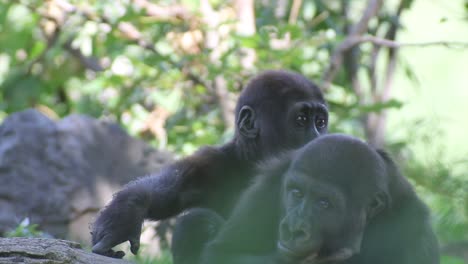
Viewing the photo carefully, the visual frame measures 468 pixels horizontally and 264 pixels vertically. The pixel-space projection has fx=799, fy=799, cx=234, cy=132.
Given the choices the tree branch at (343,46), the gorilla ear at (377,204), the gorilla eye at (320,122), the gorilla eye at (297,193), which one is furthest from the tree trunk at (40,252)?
the tree branch at (343,46)

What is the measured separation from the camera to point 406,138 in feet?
27.6

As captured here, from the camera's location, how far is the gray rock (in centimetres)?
693

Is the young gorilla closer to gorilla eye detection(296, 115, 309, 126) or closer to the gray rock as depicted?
gorilla eye detection(296, 115, 309, 126)

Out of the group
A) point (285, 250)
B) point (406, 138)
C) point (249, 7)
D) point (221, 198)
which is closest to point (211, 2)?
point (249, 7)

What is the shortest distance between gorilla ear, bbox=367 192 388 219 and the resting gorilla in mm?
1371

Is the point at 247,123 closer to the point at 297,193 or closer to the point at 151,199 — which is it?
the point at 151,199

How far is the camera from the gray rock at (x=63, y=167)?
6934mm

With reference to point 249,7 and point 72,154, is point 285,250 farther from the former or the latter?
point 249,7

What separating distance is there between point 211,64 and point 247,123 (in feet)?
6.02

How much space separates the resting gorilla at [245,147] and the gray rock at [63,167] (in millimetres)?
2173

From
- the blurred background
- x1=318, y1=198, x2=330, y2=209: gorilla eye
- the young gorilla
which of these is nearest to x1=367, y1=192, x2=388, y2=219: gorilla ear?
the young gorilla

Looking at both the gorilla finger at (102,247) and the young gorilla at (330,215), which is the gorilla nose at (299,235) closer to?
the young gorilla at (330,215)

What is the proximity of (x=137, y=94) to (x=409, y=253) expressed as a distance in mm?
4687

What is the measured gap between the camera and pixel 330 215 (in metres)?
3.65
